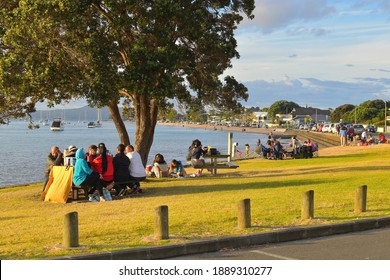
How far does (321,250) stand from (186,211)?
4401 mm

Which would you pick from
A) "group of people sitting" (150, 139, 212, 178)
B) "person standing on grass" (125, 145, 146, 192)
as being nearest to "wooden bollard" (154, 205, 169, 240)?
"person standing on grass" (125, 145, 146, 192)

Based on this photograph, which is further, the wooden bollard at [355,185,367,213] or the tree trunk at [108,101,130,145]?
the tree trunk at [108,101,130,145]

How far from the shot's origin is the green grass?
9.46 metres

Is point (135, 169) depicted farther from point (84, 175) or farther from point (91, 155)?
point (84, 175)

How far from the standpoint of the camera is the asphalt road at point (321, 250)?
27.1 feet

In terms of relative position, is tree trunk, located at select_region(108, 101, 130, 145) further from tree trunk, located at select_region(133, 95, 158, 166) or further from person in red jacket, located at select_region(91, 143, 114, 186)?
person in red jacket, located at select_region(91, 143, 114, 186)

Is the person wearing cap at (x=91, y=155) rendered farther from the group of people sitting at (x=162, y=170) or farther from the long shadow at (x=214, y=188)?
the group of people sitting at (x=162, y=170)

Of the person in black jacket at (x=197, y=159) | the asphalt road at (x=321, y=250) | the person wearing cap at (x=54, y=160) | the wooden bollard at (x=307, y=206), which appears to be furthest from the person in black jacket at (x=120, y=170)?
the asphalt road at (x=321, y=250)

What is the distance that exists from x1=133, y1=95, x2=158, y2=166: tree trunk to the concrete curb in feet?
45.0

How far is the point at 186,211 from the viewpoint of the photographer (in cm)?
1256

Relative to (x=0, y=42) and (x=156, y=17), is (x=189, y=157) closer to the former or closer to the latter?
(x=156, y=17)

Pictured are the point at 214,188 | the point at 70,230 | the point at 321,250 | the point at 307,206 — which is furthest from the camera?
the point at 214,188

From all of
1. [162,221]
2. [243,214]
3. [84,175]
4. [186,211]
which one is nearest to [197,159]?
[84,175]

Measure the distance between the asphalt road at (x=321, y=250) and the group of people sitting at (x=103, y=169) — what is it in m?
7.46
